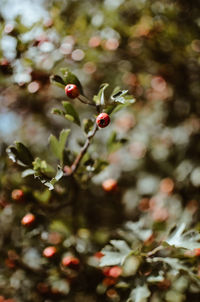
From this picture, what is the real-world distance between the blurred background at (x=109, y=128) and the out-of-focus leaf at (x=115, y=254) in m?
0.25

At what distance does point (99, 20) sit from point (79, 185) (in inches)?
49.9

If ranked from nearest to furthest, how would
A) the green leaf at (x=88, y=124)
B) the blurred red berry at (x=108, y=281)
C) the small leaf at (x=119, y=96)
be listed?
the small leaf at (x=119, y=96) < the green leaf at (x=88, y=124) < the blurred red berry at (x=108, y=281)

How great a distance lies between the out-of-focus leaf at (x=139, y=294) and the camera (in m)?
1.28

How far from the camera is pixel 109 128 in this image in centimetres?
281

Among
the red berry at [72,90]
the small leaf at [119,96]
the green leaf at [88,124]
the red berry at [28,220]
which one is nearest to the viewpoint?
the small leaf at [119,96]

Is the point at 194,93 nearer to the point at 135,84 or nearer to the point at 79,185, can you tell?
the point at 135,84

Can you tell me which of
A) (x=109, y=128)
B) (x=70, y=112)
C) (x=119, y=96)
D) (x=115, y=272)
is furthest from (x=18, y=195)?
(x=109, y=128)

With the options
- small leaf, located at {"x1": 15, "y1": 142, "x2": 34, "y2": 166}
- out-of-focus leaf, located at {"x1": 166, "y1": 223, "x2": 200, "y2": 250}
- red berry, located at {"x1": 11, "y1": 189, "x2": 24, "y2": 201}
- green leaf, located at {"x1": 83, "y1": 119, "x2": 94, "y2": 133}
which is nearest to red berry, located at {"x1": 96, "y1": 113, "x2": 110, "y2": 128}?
green leaf, located at {"x1": 83, "y1": 119, "x2": 94, "y2": 133}

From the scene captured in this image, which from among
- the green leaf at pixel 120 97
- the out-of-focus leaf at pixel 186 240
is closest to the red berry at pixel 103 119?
the green leaf at pixel 120 97

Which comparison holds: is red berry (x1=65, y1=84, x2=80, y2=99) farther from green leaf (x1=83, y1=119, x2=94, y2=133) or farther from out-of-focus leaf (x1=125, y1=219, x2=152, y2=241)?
out-of-focus leaf (x1=125, y1=219, x2=152, y2=241)

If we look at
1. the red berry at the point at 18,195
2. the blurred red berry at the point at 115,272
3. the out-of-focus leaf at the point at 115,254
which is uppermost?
the red berry at the point at 18,195

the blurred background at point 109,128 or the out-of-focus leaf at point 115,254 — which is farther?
the blurred background at point 109,128

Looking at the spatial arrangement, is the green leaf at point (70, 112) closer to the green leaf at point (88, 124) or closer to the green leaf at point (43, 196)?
the green leaf at point (88, 124)

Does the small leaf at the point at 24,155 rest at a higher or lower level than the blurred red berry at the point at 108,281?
higher
